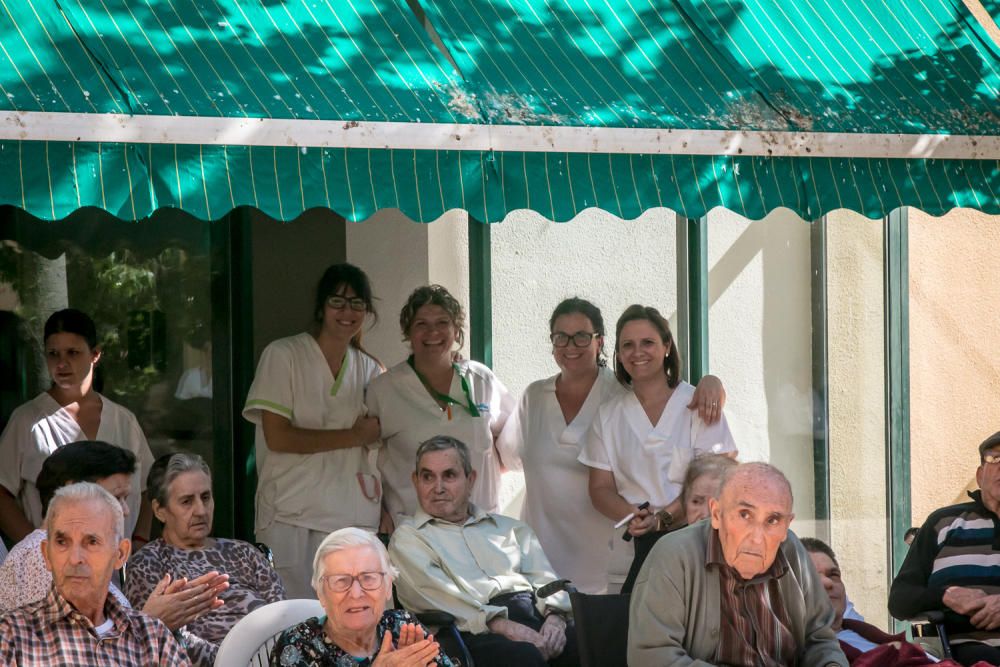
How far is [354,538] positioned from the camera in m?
4.19

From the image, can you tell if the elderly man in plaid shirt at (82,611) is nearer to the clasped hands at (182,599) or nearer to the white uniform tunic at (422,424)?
the clasped hands at (182,599)

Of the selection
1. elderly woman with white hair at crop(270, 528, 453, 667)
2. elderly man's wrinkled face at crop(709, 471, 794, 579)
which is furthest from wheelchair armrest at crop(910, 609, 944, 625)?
elderly woman with white hair at crop(270, 528, 453, 667)

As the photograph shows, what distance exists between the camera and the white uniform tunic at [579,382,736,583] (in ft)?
18.9

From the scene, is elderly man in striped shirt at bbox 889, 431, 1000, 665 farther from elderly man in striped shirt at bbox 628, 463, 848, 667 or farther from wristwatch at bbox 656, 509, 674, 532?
elderly man in striped shirt at bbox 628, 463, 848, 667

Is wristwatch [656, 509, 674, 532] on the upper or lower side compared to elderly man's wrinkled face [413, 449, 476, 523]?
lower

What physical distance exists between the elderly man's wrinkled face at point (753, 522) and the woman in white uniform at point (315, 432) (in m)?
2.27

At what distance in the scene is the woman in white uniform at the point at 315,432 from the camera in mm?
5992

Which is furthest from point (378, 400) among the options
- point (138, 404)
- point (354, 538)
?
point (354, 538)

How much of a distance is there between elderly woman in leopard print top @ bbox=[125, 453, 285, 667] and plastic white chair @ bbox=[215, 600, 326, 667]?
0.45 m

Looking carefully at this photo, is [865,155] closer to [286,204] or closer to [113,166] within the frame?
[286,204]

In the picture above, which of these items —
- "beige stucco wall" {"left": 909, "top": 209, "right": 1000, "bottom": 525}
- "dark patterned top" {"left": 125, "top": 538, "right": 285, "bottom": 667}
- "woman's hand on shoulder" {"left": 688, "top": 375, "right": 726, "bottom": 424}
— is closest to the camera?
"dark patterned top" {"left": 125, "top": 538, "right": 285, "bottom": 667}

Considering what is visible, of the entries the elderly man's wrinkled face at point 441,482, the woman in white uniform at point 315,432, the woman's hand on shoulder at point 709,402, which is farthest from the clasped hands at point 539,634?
the woman in white uniform at point 315,432

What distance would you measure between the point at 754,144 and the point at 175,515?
2.44 metres

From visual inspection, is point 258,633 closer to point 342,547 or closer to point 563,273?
point 342,547
